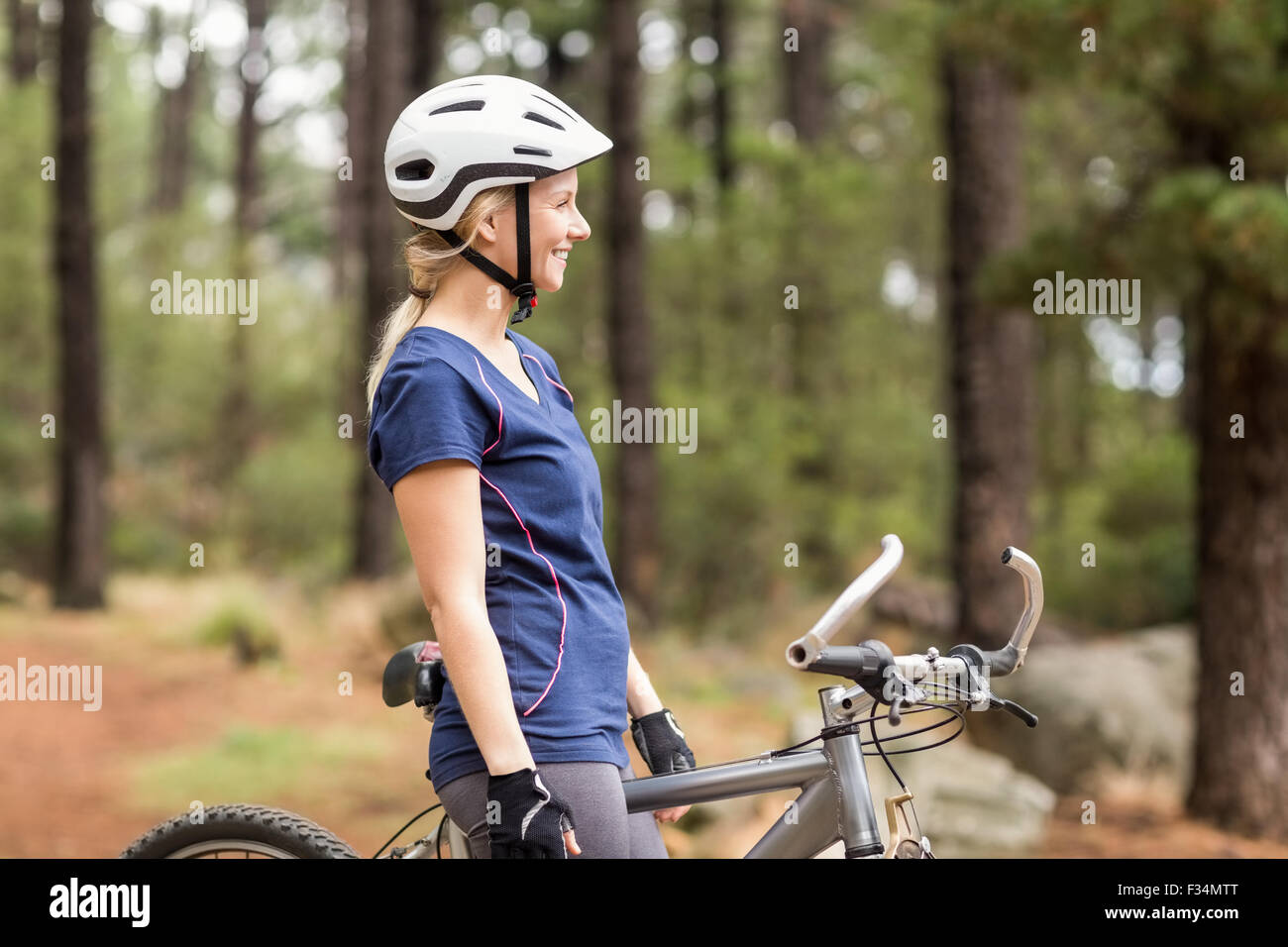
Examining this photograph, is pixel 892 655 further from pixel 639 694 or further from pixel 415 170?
pixel 415 170

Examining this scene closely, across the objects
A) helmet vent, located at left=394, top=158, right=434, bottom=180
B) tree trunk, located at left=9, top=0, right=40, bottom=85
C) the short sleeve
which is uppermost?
tree trunk, located at left=9, top=0, right=40, bottom=85

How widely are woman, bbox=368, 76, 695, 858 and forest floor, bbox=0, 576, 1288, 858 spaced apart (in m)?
3.52

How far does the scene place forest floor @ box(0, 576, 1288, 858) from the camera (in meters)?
7.53

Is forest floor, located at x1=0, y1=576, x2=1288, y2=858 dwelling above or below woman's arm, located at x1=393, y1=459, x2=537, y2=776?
below

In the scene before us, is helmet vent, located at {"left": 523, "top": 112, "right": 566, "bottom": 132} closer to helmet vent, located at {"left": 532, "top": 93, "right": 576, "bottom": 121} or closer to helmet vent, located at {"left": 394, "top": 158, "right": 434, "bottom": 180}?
helmet vent, located at {"left": 532, "top": 93, "right": 576, "bottom": 121}

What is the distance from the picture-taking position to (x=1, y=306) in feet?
57.1

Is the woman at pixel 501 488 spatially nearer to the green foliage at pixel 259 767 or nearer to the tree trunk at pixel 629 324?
the green foliage at pixel 259 767

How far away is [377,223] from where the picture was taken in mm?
14062

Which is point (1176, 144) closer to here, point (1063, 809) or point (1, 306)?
point (1063, 809)

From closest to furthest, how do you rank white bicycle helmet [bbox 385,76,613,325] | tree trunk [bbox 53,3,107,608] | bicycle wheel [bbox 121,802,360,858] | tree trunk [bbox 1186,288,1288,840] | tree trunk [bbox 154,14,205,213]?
white bicycle helmet [bbox 385,76,613,325]
bicycle wheel [bbox 121,802,360,858]
tree trunk [bbox 1186,288,1288,840]
tree trunk [bbox 53,3,107,608]
tree trunk [bbox 154,14,205,213]

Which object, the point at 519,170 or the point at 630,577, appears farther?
the point at 630,577

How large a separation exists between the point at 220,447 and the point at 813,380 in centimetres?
895

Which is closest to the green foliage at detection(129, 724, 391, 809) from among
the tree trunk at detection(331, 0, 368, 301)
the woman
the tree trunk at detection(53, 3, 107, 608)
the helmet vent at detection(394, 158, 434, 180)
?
the tree trunk at detection(53, 3, 107, 608)

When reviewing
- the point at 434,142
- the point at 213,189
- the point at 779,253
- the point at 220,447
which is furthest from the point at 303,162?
the point at 434,142
